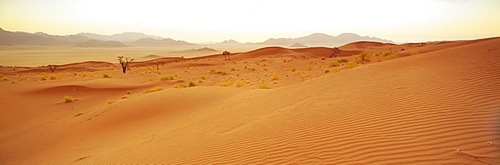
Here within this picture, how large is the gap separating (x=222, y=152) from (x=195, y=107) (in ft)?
16.5

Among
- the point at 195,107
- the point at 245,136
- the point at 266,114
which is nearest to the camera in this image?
the point at 245,136

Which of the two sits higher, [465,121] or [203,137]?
[465,121]

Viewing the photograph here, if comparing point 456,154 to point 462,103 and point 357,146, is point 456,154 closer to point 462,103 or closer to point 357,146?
point 357,146

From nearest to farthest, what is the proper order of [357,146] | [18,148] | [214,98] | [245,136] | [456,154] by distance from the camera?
[456,154] → [357,146] → [245,136] → [18,148] → [214,98]

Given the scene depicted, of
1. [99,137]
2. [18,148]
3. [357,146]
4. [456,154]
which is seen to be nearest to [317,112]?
[357,146]

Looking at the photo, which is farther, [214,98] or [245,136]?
[214,98]

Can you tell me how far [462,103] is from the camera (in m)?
4.14

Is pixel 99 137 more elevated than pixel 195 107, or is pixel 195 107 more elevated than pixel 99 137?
pixel 195 107

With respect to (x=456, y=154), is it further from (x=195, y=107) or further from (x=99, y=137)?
(x=99, y=137)

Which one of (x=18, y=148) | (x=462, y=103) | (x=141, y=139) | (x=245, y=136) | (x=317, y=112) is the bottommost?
(x=18, y=148)

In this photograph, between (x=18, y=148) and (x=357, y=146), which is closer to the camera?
(x=357, y=146)

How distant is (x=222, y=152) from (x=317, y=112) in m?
2.28

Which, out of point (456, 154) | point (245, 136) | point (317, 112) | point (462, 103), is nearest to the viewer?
point (456, 154)

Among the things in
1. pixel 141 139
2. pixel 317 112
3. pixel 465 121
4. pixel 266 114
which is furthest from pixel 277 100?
pixel 465 121
